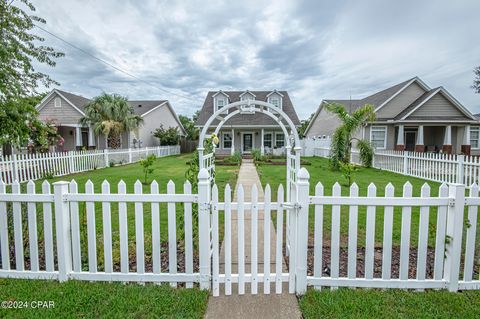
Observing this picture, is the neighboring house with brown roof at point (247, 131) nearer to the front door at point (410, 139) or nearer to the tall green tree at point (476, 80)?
the front door at point (410, 139)

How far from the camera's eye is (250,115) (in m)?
22.8

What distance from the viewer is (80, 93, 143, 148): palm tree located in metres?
16.7

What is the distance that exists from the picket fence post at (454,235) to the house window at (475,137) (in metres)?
19.8

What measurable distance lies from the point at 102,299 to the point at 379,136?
58.0ft

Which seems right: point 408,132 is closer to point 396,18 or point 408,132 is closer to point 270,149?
point 270,149

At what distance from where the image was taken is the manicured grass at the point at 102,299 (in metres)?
2.07

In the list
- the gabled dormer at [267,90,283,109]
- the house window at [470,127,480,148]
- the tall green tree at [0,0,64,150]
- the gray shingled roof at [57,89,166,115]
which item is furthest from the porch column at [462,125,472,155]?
the gray shingled roof at [57,89,166,115]

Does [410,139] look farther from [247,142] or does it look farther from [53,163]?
[53,163]

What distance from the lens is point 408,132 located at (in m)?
17.0

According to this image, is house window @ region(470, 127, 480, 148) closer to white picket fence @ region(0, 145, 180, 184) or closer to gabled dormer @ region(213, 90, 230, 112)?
gabled dormer @ region(213, 90, 230, 112)

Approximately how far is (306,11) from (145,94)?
2393 centimetres

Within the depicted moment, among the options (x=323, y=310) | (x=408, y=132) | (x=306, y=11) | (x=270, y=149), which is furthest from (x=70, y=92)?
(x=408, y=132)

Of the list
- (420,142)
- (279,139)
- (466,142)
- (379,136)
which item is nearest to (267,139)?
(279,139)

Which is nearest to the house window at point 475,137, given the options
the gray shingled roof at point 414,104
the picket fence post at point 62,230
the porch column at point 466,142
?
the porch column at point 466,142
